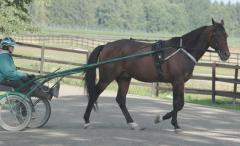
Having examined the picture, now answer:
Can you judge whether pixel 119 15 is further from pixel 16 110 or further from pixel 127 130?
pixel 16 110

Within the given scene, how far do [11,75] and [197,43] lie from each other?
3686 mm

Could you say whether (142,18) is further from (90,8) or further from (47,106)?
(47,106)

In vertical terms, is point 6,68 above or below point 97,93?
above

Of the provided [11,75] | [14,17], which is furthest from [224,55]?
[14,17]

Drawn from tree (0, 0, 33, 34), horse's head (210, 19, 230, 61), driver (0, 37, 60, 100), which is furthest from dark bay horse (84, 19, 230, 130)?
tree (0, 0, 33, 34)

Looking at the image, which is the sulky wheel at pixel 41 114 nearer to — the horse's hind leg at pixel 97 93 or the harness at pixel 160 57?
the horse's hind leg at pixel 97 93

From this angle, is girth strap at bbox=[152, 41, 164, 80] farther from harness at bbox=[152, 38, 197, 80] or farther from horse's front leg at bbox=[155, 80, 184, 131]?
horse's front leg at bbox=[155, 80, 184, 131]

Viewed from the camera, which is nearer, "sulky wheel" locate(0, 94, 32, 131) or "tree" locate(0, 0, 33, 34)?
"sulky wheel" locate(0, 94, 32, 131)

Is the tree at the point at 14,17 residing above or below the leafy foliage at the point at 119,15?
above

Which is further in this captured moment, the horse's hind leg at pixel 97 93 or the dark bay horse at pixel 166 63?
the horse's hind leg at pixel 97 93

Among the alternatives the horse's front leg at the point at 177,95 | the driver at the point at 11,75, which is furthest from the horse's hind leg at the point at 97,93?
the horse's front leg at the point at 177,95

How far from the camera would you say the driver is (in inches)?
428

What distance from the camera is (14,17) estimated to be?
22.5 m

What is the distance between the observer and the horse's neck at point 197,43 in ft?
36.6
